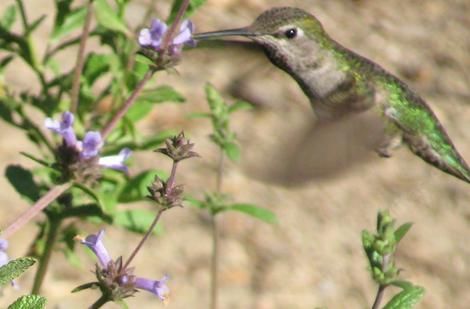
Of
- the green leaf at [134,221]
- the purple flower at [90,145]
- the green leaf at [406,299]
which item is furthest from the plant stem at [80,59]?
the green leaf at [406,299]

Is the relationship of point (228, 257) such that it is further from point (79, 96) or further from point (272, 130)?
point (79, 96)

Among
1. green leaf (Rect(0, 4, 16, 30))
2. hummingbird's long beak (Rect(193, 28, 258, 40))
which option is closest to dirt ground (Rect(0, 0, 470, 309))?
green leaf (Rect(0, 4, 16, 30))

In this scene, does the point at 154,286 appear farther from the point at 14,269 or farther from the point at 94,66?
the point at 94,66

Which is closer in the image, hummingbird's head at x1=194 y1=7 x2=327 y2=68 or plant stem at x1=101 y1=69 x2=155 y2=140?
plant stem at x1=101 y1=69 x2=155 y2=140

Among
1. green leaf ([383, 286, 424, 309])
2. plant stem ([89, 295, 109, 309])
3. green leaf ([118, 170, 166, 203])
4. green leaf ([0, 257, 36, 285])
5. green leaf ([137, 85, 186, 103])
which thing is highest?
green leaf ([137, 85, 186, 103])

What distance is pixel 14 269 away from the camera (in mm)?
2248

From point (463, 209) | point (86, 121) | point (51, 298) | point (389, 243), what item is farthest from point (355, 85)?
point (463, 209)

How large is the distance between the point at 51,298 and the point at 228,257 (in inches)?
37.1

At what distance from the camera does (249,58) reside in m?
2.95

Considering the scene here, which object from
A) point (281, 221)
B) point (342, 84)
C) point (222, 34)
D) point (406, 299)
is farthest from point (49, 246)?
point (281, 221)

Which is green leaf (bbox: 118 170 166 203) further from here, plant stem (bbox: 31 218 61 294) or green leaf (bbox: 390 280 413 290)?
green leaf (bbox: 390 280 413 290)

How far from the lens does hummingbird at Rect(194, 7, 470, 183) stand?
9.54ft

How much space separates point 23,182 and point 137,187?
35cm

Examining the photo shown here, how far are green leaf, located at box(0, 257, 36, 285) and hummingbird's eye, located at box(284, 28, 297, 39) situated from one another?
1077mm
